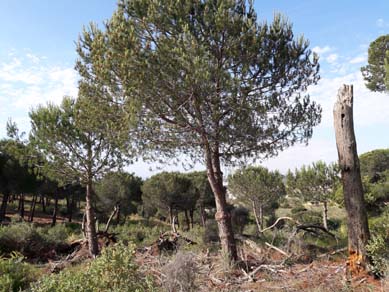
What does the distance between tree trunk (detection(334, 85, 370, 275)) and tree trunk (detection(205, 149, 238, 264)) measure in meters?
3.28

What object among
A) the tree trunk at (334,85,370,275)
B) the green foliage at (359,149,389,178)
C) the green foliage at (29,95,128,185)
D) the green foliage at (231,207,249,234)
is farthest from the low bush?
the green foliage at (359,149,389,178)

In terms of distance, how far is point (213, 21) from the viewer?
756cm

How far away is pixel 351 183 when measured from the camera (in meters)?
6.07

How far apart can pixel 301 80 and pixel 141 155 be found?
203 inches

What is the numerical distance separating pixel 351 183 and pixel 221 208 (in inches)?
148

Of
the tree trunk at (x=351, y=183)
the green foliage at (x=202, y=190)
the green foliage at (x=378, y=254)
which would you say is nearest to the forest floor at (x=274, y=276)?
the green foliage at (x=378, y=254)

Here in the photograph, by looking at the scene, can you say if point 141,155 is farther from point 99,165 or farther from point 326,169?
point 326,169

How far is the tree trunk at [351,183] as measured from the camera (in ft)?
19.3

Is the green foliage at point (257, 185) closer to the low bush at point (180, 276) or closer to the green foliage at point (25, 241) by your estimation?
the green foliage at point (25, 241)

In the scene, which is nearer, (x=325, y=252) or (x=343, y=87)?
(x=343, y=87)

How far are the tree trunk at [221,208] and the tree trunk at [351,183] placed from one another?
129 inches

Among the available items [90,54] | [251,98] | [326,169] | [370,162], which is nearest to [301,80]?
[251,98]

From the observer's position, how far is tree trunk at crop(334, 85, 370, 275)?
5.87 m

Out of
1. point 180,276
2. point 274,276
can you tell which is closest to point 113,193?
point 274,276
